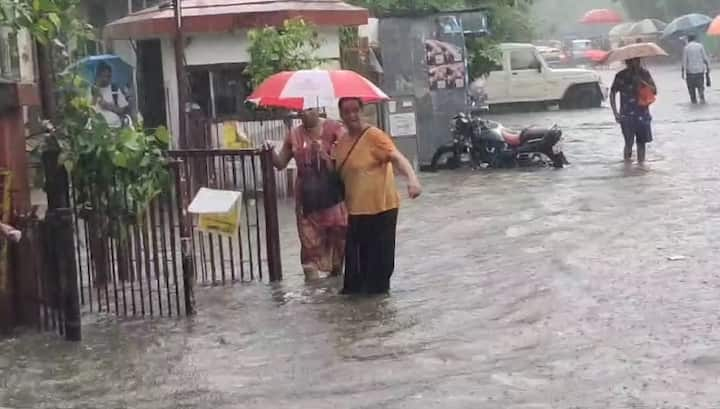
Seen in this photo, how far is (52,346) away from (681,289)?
4.28 m

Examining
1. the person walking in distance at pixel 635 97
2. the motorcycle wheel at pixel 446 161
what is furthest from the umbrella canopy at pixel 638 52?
the motorcycle wheel at pixel 446 161

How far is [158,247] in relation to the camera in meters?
9.80

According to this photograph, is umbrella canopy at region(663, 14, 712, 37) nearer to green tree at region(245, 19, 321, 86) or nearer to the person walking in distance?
the person walking in distance

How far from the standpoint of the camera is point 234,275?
10.9 m

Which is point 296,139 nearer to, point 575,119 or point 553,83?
point 575,119

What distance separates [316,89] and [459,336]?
2.38 meters

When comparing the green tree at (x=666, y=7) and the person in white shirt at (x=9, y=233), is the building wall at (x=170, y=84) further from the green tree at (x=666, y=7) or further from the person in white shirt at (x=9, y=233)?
the green tree at (x=666, y=7)

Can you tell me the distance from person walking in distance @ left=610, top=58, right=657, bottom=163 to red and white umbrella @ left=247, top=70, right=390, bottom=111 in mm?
8580

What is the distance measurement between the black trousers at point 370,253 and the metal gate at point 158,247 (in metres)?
0.89

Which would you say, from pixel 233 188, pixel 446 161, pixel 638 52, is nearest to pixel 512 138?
pixel 446 161

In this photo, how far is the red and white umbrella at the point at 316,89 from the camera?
9.71m

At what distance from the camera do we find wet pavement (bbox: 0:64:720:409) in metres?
6.98

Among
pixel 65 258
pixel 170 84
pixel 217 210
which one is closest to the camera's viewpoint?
pixel 65 258

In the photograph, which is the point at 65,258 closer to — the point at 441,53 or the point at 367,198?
the point at 367,198
